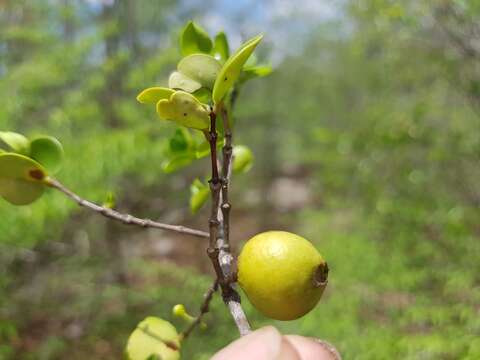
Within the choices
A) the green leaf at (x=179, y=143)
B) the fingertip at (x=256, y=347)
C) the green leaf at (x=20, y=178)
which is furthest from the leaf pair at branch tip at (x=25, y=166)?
the fingertip at (x=256, y=347)

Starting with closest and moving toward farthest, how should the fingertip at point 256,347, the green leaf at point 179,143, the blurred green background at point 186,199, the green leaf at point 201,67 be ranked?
the fingertip at point 256,347
the green leaf at point 201,67
the green leaf at point 179,143
the blurred green background at point 186,199

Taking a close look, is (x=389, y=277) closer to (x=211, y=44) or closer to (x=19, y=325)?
(x=211, y=44)

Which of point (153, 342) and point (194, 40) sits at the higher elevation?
point (194, 40)

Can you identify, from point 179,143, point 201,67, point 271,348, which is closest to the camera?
point 271,348

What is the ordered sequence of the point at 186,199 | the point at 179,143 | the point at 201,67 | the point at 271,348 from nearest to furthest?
1. the point at 271,348
2. the point at 201,67
3. the point at 179,143
4. the point at 186,199

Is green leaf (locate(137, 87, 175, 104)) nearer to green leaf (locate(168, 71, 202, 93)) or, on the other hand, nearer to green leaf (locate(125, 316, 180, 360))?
green leaf (locate(168, 71, 202, 93))

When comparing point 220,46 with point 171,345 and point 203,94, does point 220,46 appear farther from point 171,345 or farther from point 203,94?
point 171,345

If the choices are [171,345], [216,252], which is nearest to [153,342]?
[171,345]

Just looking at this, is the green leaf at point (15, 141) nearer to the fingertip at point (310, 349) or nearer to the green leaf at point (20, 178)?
the green leaf at point (20, 178)
